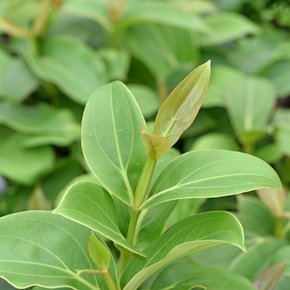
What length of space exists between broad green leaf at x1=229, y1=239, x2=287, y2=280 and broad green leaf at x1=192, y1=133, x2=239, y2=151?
37 cm

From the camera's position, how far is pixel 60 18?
168 cm

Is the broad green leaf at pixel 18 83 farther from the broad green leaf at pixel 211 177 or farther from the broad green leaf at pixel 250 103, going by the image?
the broad green leaf at pixel 211 177

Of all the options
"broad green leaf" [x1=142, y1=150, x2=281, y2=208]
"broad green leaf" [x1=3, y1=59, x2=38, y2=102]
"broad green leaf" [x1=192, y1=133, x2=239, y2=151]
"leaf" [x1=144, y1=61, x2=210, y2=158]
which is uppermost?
"leaf" [x1=144, y1=61, x2=210, y2=158]

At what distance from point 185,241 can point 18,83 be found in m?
0.86

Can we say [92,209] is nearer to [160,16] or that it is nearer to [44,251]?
[44,251]

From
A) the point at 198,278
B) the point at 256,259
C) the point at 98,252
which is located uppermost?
the point at 98,252

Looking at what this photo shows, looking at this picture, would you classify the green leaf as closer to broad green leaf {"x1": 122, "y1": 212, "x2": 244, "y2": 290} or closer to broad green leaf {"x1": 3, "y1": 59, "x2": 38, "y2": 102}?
broad green leaf {"x1": 122, "y1": 212, "x2": 244, "y2": 290}

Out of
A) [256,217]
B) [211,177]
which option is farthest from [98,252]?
[256,217]

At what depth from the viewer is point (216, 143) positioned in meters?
1.41

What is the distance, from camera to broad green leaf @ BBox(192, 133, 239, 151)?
139 centimetres

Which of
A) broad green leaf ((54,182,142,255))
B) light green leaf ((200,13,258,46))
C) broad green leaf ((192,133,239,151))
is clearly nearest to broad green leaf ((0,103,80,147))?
broad green leaf ((192,133,239,151))

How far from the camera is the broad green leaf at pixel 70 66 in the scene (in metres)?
1.46

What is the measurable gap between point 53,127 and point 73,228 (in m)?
0.67

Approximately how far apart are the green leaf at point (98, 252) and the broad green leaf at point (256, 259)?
32 centimetres
